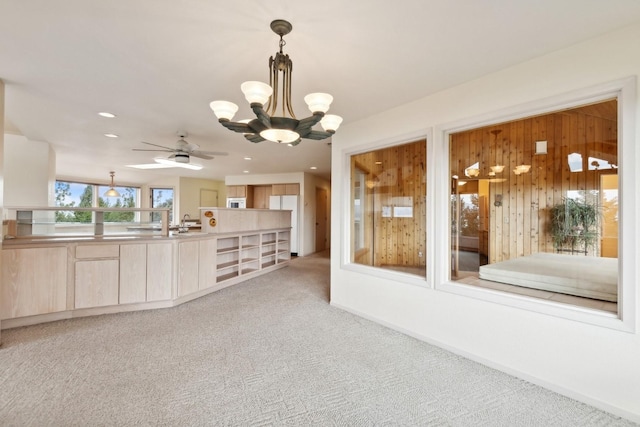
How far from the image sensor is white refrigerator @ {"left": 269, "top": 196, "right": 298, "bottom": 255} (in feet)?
27.9

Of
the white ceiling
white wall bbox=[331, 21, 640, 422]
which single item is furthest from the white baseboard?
the white ceiling

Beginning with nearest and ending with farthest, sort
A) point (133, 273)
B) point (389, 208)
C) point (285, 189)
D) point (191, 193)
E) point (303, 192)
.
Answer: point (133, 273) < point (389, 208) < point (303, 192) < point (285, 189) < point (191, 193)

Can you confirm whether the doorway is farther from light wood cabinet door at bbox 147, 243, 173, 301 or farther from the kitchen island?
light wood cabinet door at bbox 147, 243, 173, 301

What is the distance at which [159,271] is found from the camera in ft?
12.7

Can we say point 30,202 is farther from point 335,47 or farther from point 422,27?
point 422,27

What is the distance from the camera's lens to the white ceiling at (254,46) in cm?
172

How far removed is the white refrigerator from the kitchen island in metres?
3.75

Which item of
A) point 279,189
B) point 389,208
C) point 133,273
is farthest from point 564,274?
point 279,189

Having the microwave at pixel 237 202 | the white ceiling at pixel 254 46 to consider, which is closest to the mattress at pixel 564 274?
the white ceiling at pixel 254 46

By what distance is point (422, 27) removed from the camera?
1.89m

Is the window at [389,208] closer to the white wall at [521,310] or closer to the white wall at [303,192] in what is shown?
the white wall at [521,310]

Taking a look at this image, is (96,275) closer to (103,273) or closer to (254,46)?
(103,273)

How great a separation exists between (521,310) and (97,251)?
15.6 feet

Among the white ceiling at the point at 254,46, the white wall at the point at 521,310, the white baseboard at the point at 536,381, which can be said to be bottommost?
the white baseboard at the point at 536,381
